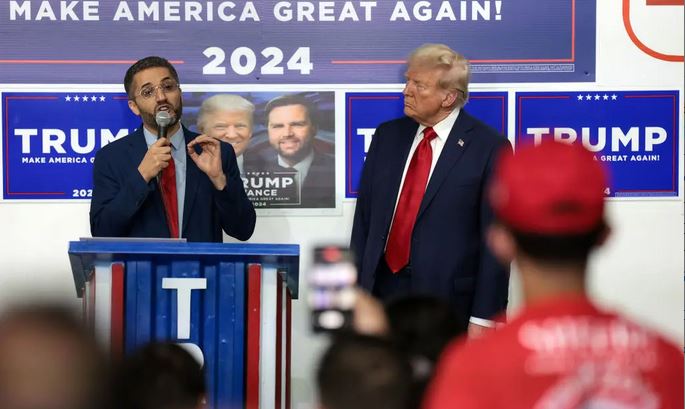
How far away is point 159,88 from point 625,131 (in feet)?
7.73

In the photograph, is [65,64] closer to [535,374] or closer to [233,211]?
[233,211]

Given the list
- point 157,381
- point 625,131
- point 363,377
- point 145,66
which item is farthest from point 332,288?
point 625,131

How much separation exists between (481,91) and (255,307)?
6.91ft

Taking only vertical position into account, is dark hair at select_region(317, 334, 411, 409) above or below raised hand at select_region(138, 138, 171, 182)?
below

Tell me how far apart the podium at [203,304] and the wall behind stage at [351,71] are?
1.55 meters

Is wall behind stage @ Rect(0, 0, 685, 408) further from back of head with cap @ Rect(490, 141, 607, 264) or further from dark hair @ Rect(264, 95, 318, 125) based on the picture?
back of head with cap @ Rect(490, 141, 607, 264)

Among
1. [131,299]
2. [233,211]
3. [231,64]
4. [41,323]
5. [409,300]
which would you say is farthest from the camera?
[231,64]

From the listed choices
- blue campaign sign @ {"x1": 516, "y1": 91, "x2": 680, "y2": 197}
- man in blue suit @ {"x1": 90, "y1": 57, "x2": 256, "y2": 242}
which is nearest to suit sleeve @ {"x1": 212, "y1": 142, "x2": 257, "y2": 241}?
man in blue suit @ {"x1": 90, "y1": 57, "x2": 256, "y2": 242}

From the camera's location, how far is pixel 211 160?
201 inches

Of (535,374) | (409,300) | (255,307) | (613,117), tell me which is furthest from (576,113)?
(535,374)

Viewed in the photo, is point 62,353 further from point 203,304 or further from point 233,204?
point 233,204

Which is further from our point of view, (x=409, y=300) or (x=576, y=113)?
(x=576, y=113)

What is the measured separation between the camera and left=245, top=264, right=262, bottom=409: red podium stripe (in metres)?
4.39

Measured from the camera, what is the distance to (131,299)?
438 centimetres
